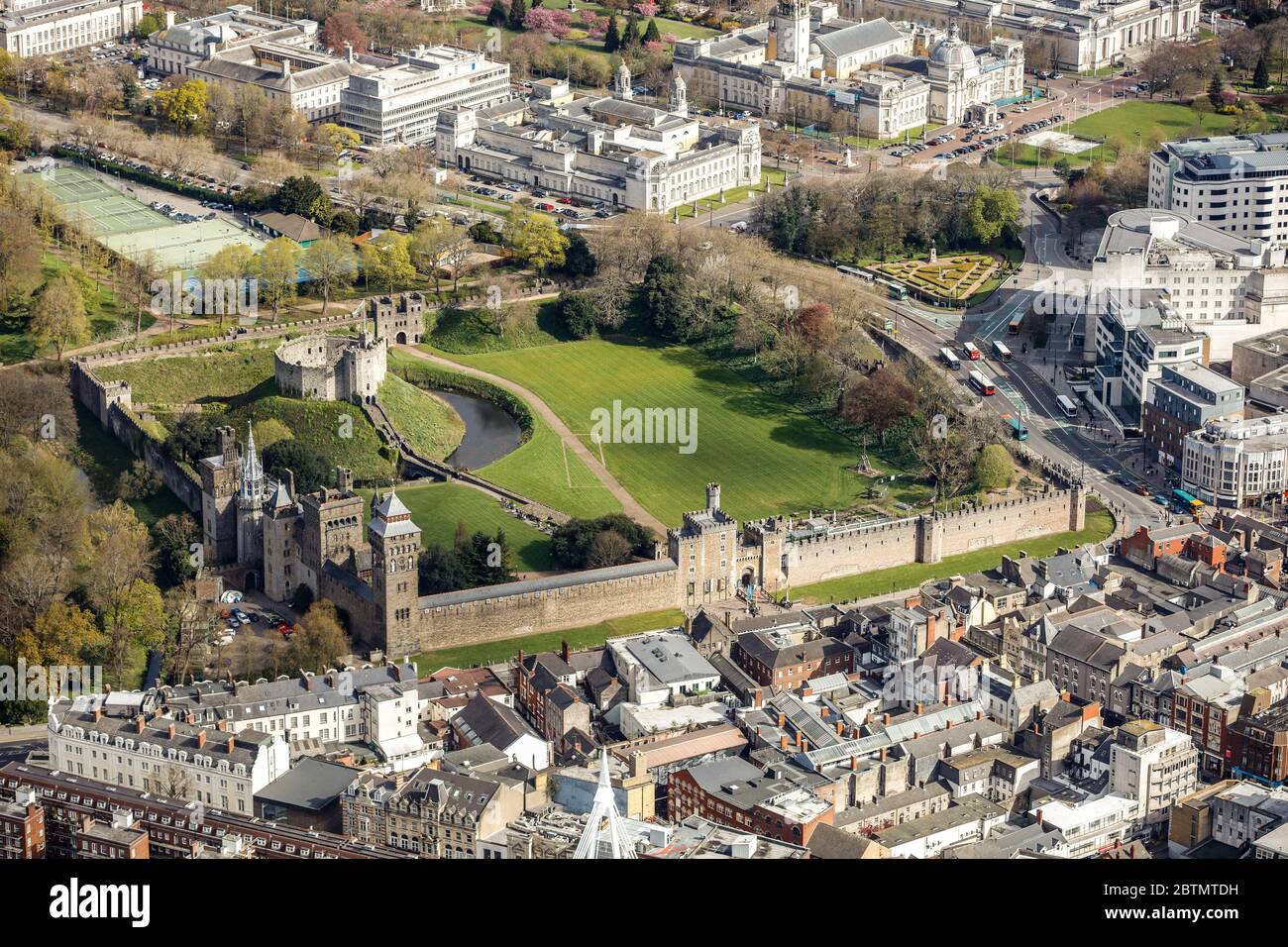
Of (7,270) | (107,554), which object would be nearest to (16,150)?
(7,270)

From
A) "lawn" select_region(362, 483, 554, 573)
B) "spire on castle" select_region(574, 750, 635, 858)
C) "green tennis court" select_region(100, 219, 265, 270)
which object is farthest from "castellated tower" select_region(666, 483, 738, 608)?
"green tennis court" select_region(100, 219, 265, 270)

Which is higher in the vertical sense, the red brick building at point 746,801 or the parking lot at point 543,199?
the parking lot at point 543,199

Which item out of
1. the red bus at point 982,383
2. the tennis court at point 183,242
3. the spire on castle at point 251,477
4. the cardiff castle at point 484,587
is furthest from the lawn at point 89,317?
the red bus at point 982,383

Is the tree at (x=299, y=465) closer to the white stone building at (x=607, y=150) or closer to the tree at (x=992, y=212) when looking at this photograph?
the white stone building at (x=607, y=150)

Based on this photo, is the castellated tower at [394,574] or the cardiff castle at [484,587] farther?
the cardiff castle at [484,587]

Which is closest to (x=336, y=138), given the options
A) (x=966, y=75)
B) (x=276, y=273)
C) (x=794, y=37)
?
(x=276, y=273)

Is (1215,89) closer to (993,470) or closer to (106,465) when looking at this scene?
(993,470)
